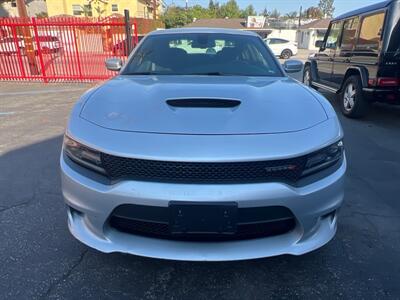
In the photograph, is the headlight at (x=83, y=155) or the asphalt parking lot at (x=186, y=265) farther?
the asphalt parking lot at (x=186, y=265)

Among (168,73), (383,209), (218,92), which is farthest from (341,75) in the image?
(218,92)

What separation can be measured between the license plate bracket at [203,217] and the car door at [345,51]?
6042mm

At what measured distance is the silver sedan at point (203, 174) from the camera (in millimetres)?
1754

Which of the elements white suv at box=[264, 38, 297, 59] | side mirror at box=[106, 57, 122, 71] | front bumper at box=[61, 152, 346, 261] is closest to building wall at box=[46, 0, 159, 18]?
white suv at box=[264, 38, 297, 59]

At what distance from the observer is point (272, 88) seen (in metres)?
2.55

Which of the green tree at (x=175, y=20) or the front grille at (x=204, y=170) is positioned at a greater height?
the front grille at (x=204, y=170)

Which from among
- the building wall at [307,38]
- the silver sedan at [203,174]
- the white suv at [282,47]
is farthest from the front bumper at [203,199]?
the building wall at [307,38]

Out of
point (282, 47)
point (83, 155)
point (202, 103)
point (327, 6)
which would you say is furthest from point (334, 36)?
point (327, 6)

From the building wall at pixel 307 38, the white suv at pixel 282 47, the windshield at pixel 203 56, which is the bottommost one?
the building wall at pixel 307 38

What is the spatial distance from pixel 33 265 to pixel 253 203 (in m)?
1.67

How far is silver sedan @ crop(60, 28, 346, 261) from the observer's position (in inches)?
69.1

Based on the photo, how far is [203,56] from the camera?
132 inches

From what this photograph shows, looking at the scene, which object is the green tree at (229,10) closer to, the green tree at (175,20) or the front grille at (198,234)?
the green tree at (175,20)

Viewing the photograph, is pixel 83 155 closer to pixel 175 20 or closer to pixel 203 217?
pixel 203 217
